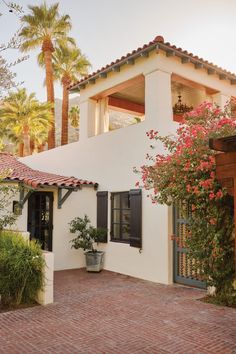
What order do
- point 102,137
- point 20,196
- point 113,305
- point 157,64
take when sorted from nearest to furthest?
point 113,305 → point 157,64 → point 20,196 → point 102,137

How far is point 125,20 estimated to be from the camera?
975 cm

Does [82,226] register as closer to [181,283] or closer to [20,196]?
[20,196]

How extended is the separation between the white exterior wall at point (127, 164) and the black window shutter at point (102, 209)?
289 mm

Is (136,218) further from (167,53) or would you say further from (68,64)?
(68,64)

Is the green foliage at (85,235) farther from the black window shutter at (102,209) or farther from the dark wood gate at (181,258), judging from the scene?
the dark wood gate at (181,258)

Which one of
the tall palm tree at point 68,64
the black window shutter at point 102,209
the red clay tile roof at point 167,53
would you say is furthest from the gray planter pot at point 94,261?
the tall palm tree at point 68,64

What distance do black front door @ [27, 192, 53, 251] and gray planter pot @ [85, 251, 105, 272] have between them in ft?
4.66

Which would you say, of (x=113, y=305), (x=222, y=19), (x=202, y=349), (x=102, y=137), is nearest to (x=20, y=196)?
(x=102, y=137)

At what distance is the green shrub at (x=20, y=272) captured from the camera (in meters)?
6.38

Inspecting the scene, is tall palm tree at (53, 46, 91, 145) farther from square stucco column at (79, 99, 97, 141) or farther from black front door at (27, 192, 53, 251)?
black front door at (27, 192, 53, 251)

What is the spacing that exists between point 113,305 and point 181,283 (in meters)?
2.59

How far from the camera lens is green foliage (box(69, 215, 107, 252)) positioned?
10.5m

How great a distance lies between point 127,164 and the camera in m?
10.2

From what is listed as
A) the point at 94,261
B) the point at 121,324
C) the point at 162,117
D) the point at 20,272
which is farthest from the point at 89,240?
the point at 121,324
